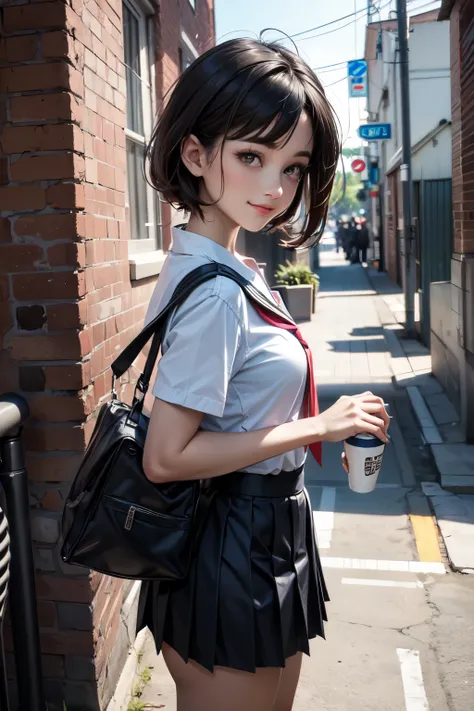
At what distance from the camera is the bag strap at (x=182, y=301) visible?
1505 mm

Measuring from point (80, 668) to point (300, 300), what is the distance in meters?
13.2

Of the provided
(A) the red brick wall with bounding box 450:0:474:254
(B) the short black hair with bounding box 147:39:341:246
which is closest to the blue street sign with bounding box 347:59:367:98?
(A) the red brick wall with bounding box 450:0:474:254

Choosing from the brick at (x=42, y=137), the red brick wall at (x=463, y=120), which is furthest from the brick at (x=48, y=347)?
the red brick wall at (x=463, y=120)

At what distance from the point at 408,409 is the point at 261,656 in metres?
6.86

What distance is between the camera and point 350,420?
1.58 m

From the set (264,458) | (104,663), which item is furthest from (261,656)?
(104,663)

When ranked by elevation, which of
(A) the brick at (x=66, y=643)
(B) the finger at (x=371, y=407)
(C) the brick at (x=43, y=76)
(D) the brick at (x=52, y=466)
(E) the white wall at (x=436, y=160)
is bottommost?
(A) the brick at (x=66, y=643)

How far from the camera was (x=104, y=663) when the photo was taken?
272cm

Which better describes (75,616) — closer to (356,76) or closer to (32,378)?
(32,378)

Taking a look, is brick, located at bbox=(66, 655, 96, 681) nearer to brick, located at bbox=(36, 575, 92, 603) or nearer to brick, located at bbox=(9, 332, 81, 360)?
brick, located at bbox=(36, 575, 92, 603)

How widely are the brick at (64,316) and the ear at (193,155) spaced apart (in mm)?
903

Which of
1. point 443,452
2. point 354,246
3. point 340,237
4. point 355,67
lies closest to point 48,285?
point 443,452

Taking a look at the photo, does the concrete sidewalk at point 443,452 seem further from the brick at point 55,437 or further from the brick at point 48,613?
the brick at point 55,437

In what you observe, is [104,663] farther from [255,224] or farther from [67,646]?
[255,224]
